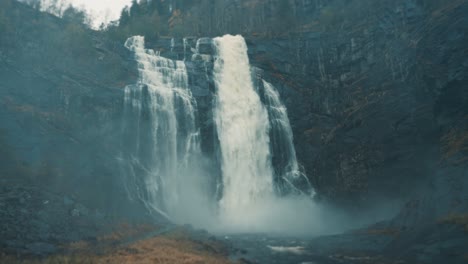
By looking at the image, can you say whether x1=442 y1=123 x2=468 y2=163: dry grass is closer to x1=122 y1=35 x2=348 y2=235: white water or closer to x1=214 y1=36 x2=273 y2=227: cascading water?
x1=122 y1=35 x2=348 y2=235: white water

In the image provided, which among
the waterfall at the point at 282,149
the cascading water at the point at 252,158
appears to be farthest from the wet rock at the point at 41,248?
the waterfall at the point at 282,149

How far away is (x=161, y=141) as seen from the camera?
139ft

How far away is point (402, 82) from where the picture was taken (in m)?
40.1

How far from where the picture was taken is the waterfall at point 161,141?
38969 millimetres

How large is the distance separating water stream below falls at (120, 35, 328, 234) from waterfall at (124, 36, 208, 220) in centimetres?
11

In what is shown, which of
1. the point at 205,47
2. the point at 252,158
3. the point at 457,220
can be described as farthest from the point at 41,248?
the point at 205,47

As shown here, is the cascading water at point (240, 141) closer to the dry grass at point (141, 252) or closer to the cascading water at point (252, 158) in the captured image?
the cascading water at point (252, 158)

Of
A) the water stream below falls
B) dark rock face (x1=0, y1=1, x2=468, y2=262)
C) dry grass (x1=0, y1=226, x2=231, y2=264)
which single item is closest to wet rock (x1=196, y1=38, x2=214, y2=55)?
dark rock face (x1=0, y1=1, x2=468, y2=262)

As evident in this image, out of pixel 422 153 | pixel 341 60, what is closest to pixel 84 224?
pixel 422 153

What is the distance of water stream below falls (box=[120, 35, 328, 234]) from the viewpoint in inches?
1569

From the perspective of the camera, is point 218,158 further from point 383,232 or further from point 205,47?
point 383,232

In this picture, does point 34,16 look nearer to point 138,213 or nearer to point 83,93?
point 83,93

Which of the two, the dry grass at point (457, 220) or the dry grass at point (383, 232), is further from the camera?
the dry grass at point (383, 232)

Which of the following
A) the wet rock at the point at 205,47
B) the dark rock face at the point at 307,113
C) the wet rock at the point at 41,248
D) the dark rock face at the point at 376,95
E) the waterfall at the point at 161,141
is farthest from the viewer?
the wet rock at the point at 205,47
